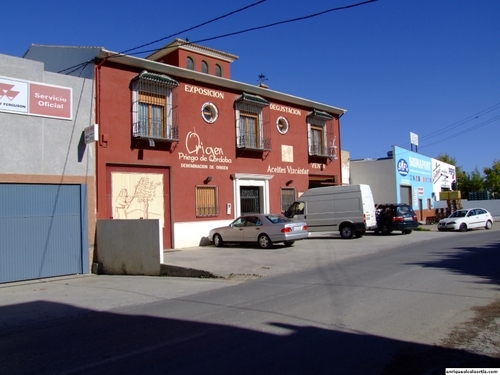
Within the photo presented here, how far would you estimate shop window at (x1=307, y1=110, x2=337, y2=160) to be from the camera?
25219 mm

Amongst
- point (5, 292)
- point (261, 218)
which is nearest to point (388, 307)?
point (5, 292)

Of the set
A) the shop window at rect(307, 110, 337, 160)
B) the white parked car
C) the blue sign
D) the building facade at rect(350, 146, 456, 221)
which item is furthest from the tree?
the shop window at rect(307, 110, 337, 160)

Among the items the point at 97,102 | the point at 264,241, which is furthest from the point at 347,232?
the point at 97,102

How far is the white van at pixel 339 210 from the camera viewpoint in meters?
20.8

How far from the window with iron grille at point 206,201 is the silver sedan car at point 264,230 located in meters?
1.41

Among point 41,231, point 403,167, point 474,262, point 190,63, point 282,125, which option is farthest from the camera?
point 403,167

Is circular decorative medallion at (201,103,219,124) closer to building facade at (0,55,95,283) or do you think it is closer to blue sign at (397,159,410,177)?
building facade at (0,55,95,283)

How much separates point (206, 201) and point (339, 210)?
6499 mm

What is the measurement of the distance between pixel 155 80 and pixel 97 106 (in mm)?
2703

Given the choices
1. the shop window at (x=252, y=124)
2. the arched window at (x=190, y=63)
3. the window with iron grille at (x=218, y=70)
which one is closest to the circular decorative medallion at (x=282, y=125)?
the shop window at (x=252, y=124)

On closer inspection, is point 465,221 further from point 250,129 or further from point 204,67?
point 204,67

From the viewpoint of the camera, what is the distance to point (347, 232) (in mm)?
21266

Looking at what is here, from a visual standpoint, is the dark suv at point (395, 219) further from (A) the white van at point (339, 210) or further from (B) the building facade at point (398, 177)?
(B) the building facade at point (398, 177)

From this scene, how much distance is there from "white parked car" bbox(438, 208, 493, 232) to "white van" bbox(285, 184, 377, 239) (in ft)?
23.4
